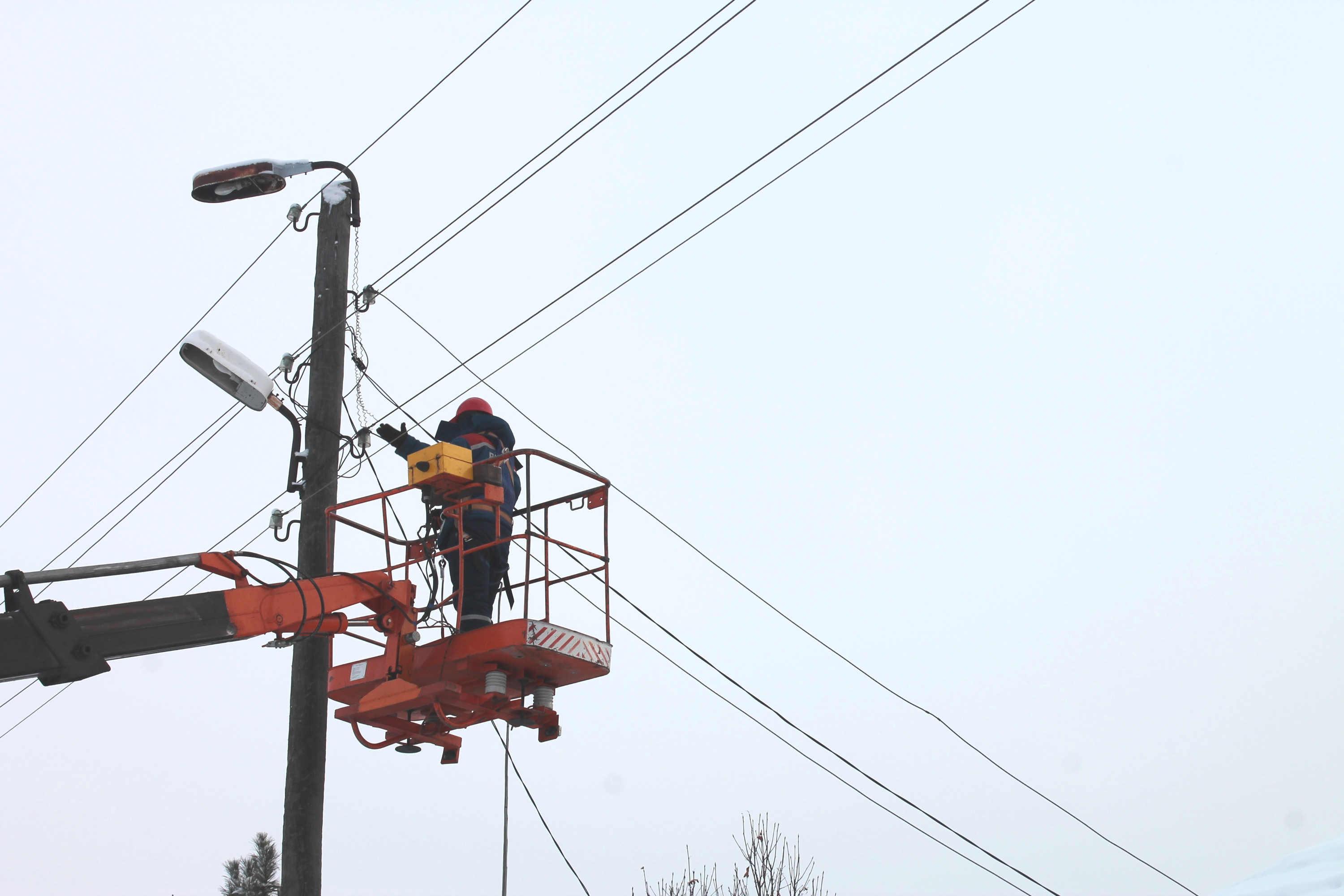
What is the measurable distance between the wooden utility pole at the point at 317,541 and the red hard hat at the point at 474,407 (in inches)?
38.2

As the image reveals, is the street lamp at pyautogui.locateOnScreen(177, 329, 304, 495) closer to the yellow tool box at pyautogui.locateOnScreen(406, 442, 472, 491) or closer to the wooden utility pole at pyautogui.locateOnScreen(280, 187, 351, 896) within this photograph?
the wooden utility pole at pyautogui.locateOnScreen(280, 187, 351, 896)

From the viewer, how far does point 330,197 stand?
10305 millimetres

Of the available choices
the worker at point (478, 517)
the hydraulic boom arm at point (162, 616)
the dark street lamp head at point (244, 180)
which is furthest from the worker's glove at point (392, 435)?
the dark street lamp head at point (244, 180)

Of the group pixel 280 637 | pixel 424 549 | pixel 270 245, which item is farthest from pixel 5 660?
pixel 270 245

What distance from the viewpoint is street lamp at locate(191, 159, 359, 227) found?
375 inches

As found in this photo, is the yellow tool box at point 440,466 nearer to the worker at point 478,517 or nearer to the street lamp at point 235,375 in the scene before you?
the worker at point 478,517

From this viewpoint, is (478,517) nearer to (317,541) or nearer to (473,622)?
(473,622)

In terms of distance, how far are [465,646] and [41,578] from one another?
2.69 metres

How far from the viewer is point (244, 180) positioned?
955 centimetres

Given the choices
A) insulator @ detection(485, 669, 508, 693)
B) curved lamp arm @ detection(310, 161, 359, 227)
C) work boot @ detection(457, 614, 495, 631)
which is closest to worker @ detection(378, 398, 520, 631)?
work boot @ detection(457, 614, 495, 631)

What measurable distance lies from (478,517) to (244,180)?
3.17 m

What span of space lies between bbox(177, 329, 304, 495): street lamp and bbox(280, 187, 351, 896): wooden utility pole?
0.13 m

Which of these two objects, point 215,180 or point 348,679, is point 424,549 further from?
point 215,180

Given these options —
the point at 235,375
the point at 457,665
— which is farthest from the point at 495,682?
the point at 235,375
